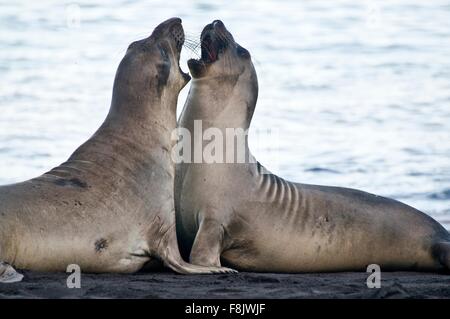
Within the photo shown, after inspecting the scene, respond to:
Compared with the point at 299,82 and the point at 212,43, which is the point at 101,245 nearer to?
the point at 212,43

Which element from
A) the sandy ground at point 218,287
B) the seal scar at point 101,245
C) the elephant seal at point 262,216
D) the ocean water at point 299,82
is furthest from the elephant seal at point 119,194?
the ocean water at point 299,82

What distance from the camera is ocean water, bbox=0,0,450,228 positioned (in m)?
13.8

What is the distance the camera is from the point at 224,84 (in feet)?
29.6

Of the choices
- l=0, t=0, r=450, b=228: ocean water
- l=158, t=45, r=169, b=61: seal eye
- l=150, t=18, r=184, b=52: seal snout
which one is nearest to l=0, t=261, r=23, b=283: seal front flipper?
l=158, t=45, r=169, b=61: seal eye

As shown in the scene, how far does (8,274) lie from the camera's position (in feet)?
23.3

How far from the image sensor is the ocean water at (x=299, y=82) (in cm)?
1377

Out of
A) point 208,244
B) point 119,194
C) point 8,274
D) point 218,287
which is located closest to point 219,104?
point 208,244

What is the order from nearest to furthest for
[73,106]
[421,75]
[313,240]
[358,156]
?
1. [313,240]
2. [358,156]
3. [73,106]
4. [421,75]

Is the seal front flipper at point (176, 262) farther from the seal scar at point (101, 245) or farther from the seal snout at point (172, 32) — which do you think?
the seal snout at point (172, 32)

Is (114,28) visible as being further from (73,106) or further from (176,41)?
(176,41)

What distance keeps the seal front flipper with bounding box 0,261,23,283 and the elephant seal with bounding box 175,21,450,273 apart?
1405 millimetres

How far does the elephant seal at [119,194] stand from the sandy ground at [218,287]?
0.47 feet
